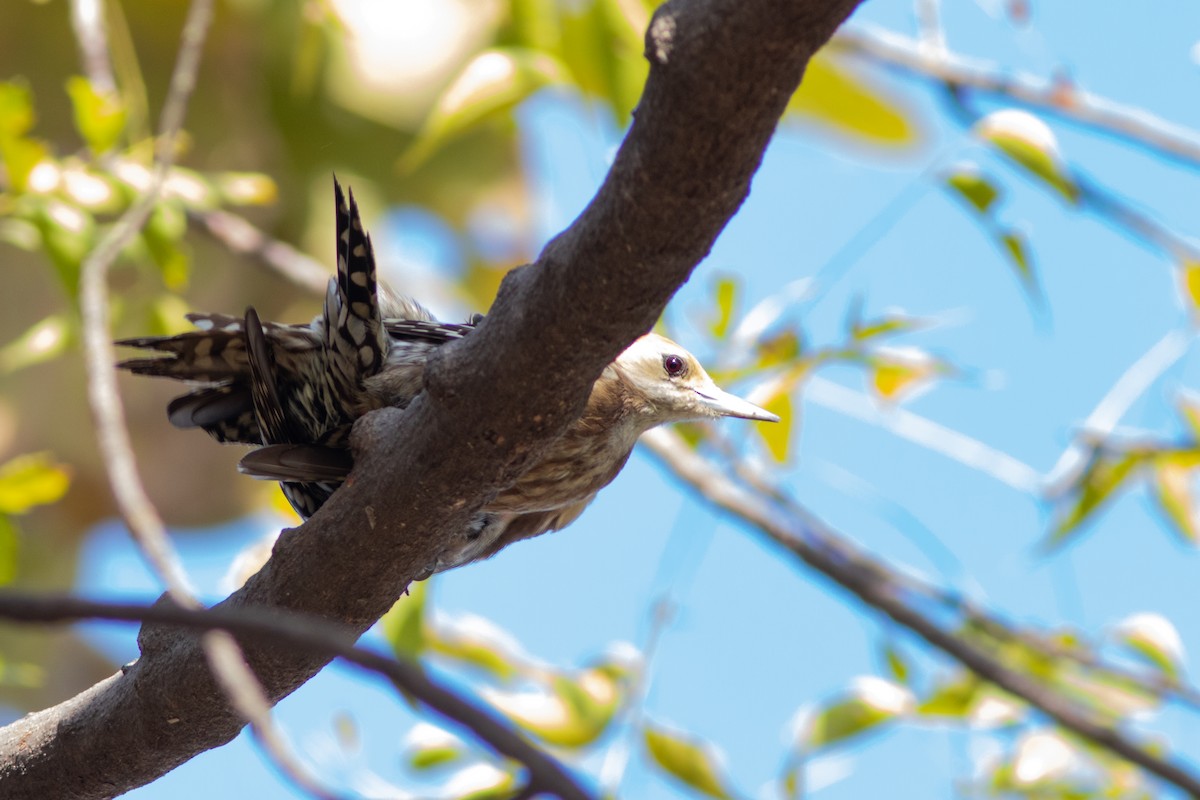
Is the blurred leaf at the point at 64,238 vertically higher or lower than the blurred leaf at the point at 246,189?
lower

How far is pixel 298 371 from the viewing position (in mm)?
2459

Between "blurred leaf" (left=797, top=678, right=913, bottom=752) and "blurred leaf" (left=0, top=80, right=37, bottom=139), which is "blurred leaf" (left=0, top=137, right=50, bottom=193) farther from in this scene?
"blurred leaf" (left=797, top=678, right=913, bottom=752)

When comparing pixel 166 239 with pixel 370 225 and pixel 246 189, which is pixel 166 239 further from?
pixel 370 225

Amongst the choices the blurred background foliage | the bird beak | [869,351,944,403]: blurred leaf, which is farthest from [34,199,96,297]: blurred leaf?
[869,351,944,403]: blurred leaf

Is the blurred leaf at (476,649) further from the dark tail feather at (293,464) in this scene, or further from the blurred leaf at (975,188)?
the blurred leaf at (975,188)

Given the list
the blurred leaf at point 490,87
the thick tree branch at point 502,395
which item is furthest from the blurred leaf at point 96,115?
the thick tree branch at point 502,395

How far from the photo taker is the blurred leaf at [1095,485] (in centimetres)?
338

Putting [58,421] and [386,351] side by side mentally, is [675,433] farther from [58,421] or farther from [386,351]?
[58,421]

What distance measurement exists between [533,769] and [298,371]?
1803mm

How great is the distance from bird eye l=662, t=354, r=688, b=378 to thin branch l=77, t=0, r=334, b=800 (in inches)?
42.1

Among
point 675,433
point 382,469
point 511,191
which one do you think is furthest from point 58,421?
point 382,469

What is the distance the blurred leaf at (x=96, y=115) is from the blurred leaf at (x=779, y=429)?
167cm

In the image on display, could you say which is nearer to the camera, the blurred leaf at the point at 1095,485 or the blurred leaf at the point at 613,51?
the blurred leaf at the point at 613,51

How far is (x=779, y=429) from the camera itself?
10.2ft
